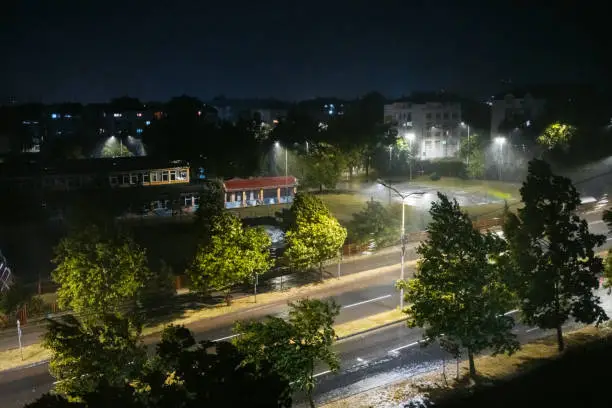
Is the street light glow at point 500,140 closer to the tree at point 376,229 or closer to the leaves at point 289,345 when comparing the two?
the tree at point 376,229

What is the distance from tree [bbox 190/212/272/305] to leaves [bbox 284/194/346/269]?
3.81 meters

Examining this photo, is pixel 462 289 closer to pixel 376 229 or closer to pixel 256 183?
pixel 376 229

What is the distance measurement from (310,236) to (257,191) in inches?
989

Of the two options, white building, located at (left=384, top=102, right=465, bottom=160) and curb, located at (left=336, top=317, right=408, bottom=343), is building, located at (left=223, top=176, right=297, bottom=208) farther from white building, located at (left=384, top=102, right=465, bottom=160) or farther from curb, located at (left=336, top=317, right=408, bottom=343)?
white building, located at (left=384, top=102, right=465, bottom=160)

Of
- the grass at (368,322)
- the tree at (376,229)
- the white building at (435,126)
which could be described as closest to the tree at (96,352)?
the grass at (368,322)

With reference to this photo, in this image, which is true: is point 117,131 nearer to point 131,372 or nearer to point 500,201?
point 500,201

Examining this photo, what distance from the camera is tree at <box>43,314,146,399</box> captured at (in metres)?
13.8

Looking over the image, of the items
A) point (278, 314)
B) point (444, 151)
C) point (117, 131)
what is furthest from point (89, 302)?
point (117, 131)

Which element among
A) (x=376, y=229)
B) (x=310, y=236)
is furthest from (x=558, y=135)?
(x=310, y=236)

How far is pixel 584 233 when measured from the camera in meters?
21.7

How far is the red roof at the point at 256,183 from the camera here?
55.1 metres

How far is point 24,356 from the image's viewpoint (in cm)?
2358

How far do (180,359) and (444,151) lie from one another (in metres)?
92.5

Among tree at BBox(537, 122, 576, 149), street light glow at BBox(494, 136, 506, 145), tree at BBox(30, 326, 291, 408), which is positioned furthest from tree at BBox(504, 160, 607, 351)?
tree at BBox(537, 122, 576, 149)
